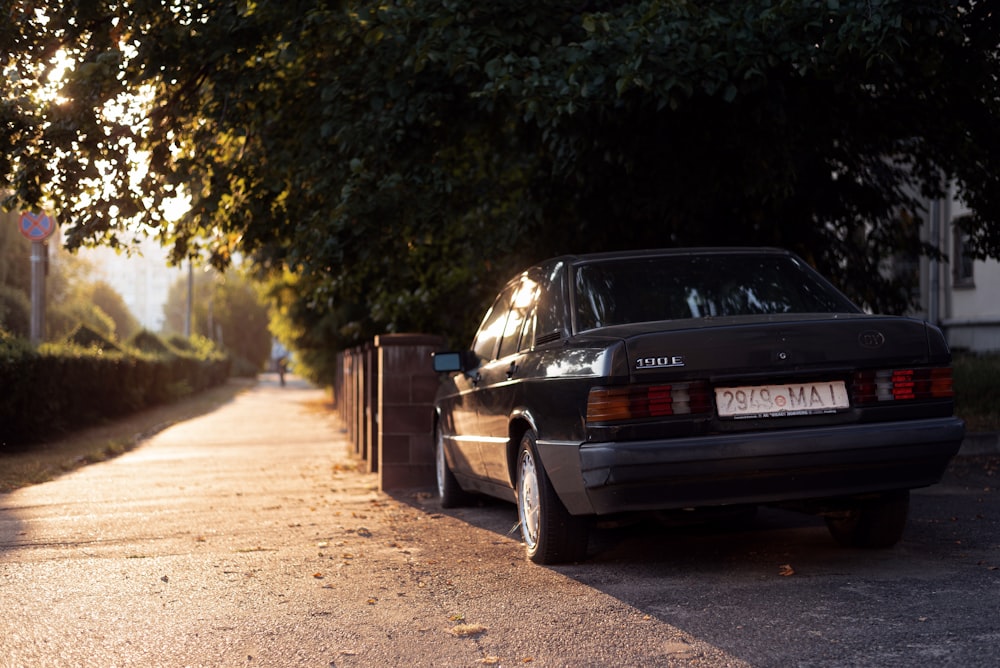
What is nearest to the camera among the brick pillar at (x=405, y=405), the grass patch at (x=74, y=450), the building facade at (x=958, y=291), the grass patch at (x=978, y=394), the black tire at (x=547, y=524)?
the black tire at (x=547, y=524)

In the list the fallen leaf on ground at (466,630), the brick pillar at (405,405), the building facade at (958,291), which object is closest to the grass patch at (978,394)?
the brick pillar at (405,405)

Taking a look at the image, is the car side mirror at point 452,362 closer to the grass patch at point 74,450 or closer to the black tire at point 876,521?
the black tire at point 876,521

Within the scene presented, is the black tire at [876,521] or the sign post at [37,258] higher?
the sign post at [37,258]

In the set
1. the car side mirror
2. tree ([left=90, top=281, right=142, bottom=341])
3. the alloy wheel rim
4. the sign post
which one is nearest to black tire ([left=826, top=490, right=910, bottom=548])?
the alloy wheel rim

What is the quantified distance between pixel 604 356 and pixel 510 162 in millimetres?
6794

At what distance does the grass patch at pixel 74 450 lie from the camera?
503 inches

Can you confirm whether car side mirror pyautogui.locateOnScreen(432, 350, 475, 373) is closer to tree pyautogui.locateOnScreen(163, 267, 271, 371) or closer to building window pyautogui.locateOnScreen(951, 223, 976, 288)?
building window pyautogui.locateOnScreen(951, 223, 976, 288)

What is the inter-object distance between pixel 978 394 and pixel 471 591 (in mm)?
11261

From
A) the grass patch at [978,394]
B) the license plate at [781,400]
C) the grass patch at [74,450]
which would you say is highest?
the license plate at [781,400]

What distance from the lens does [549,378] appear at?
621 centimetres

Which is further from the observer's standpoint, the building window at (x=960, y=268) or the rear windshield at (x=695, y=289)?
the building window at (x=960, y=268)

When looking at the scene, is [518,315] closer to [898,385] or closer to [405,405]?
[898,385]

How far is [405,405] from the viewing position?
11156 millimetres

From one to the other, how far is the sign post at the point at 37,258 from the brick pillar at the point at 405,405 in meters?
8.86
